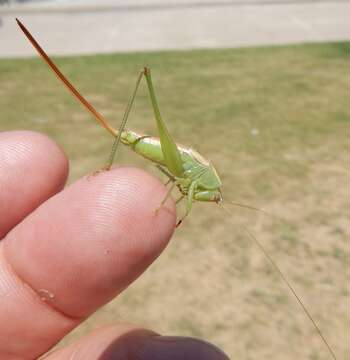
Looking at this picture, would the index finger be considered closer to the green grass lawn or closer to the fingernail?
the fingernail

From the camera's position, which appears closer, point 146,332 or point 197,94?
point 146,332

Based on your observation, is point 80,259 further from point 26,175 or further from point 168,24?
point 168,24

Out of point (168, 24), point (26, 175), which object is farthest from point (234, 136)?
point (168, 24)

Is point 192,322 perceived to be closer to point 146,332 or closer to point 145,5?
point 146,332

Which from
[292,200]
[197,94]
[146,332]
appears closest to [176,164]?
[146,332]

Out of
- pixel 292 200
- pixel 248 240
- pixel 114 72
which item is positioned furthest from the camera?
pixel 114 72

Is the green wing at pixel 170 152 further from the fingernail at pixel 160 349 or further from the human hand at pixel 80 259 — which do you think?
the fingernail at pixel 160 349

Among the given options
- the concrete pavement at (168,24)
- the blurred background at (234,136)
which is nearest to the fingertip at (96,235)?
the blurred background at (234,136)

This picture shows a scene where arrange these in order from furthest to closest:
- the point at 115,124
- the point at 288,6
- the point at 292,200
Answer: the point at 288,6 → the point at 115,124 → the point at 292,200
